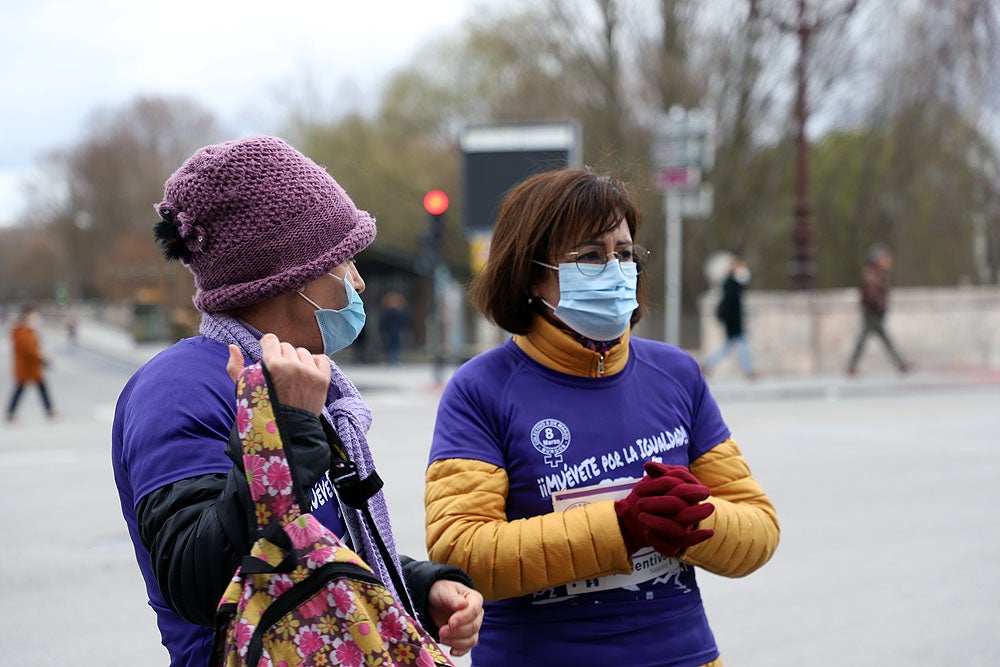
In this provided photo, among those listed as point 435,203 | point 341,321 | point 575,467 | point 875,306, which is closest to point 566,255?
point 575,467

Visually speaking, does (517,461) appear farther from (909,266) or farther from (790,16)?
(909,266)

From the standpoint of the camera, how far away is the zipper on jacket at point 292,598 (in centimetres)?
149

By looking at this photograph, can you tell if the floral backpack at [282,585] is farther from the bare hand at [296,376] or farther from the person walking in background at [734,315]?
the person walking in background at [734,315]

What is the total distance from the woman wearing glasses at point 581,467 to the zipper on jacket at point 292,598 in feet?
2.57

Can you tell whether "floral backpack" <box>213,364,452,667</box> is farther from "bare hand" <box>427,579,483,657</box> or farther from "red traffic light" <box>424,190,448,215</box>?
"red traffic light" <box>424,190,448,215</box>

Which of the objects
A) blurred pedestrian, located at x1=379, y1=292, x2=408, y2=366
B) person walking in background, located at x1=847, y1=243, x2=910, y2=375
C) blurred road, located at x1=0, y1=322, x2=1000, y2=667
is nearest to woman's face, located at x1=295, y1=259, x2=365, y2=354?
blurred road, located at x1=0, y1=322, x2=1000, y2=667

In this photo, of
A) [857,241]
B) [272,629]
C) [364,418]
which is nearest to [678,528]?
[364,418]

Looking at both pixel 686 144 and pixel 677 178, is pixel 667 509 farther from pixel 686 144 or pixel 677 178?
pixel 686 144

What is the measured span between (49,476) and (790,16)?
1893 cm

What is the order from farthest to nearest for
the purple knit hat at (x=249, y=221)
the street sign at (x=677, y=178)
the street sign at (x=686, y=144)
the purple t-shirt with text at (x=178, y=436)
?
1. the street sign at (x=686, y=144)
2. the street sign at (x=677, y=178)
3. the purple knit hat at (x=249, y=221)
4. the purple t-shirt with text at (x=178, y=436)

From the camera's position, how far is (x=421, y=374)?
2256cm

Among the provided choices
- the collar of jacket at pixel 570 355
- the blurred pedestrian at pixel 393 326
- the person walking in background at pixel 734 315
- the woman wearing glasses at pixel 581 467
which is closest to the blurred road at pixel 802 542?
the woman wearing glasses at pixel 581 467

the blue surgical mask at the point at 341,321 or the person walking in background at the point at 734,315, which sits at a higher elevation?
the blue surgical mask at the point at 341,321

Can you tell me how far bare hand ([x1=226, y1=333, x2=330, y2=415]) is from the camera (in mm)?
1525
